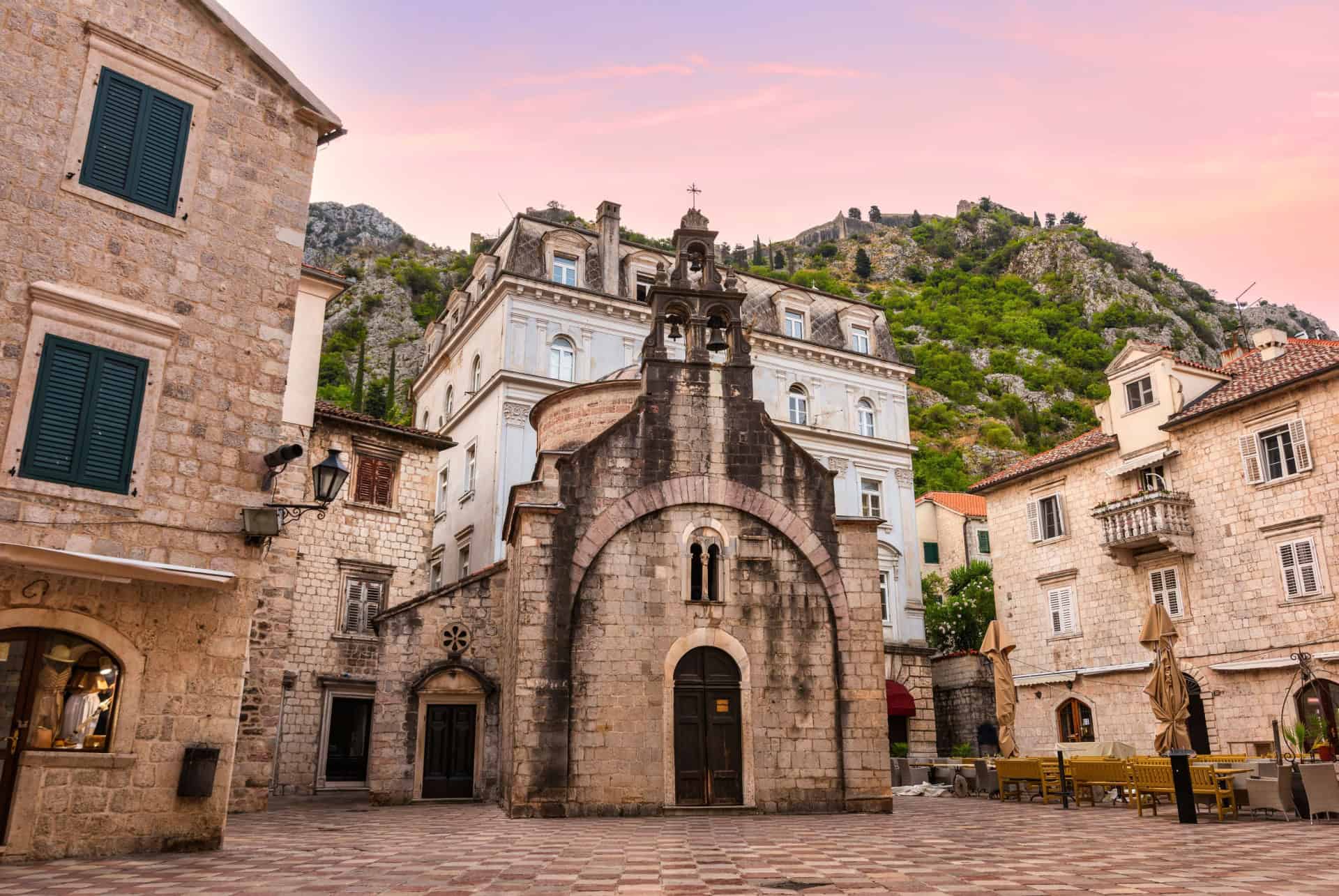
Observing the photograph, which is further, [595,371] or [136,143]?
[595,371]

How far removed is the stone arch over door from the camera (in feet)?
54.8

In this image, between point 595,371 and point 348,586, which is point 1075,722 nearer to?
point 595,371

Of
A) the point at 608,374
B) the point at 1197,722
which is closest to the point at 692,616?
the point at 608,374

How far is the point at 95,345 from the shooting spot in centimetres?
1059

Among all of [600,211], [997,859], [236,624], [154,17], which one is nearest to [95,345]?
[236,624]

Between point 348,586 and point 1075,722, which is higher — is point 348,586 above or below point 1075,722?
above

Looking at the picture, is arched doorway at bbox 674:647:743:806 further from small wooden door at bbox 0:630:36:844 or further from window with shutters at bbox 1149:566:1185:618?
window with shutters at bbox 1149:566:1185:618

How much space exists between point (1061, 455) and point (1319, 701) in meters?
10.7

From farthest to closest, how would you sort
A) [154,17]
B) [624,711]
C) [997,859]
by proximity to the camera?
1. [624,711]
2. [154,17]
3. [997,859]

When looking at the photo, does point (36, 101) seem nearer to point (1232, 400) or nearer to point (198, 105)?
point (198, 105)

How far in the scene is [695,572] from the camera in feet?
58.6

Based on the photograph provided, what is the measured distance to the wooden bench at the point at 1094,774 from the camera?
17.8 metres

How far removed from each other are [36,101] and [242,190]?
7.79 ft

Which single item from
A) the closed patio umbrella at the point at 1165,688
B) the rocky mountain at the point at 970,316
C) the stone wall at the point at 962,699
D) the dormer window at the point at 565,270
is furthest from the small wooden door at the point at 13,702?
the rocky mountain at the point at 970,316
